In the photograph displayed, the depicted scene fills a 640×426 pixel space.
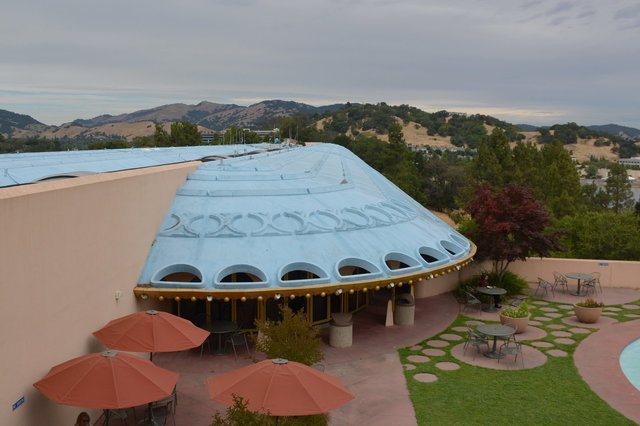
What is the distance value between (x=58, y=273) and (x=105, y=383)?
A: 2.57 m

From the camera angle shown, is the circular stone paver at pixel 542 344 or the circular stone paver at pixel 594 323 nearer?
the circular stone paver at pixel 542 344

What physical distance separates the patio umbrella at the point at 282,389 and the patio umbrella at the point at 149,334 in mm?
2537

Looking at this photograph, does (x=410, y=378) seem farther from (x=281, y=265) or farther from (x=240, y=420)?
(x=240, y=420)

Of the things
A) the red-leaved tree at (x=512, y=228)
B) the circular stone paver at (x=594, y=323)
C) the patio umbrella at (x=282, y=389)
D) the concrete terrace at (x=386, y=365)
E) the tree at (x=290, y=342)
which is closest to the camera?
the patio umbrella at (x=282, y=389)

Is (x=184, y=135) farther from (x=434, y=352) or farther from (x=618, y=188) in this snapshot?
(x=434, y=352)

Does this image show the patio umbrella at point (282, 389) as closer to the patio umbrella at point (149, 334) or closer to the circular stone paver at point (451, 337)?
the patio umbrella at point (149, 334)

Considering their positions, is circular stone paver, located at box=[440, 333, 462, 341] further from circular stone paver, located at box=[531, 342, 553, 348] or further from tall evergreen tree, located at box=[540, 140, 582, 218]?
tall evergreen tree, located at box=[540, 140, 582, 218]

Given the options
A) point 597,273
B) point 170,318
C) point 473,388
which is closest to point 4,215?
point 170,318

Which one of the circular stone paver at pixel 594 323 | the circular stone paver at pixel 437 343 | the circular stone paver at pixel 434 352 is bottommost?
the circular stone paver at pixel 594 323

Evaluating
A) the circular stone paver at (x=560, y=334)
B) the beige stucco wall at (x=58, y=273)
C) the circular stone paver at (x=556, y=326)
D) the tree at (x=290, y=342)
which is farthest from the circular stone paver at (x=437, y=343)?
the beige stucco wall at (x=58, y=273)

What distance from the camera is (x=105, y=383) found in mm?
9219

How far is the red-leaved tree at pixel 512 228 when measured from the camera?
2148 centimetres

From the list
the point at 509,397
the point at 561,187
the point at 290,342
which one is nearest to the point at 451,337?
the point at 509,397

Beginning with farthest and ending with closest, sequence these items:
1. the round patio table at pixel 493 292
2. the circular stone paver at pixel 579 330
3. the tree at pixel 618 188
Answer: the tree at pixel 618 188
the round patio table at pixel 493 292
the circular stone paver at pixel 579 330
